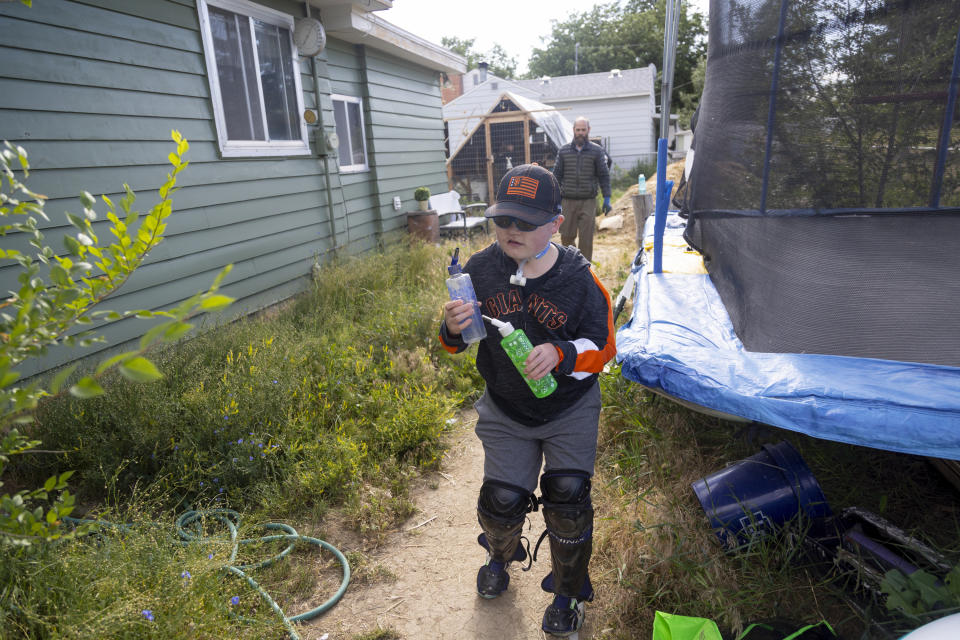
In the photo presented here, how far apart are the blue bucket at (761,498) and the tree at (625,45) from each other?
1308 inches

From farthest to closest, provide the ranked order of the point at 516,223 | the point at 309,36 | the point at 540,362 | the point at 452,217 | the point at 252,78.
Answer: the point at 452,217
the point at 309,36
the point at 252,78
the point at 516,223
the point at 540,362

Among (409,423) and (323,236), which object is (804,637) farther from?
→ (323,236)

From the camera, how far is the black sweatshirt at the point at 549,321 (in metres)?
2.24

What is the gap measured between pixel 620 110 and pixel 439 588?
25.1 m

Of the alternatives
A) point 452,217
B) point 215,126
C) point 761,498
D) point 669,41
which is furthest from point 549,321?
point 452,217

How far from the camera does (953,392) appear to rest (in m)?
2.10

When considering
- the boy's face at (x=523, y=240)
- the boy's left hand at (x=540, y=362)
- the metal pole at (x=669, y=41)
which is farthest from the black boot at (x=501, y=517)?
the metal pole at (x=669, y=41)

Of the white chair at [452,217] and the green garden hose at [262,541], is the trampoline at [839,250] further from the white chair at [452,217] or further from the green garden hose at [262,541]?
the white chair at [452,217]

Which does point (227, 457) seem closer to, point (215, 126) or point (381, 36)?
point (215, 126)

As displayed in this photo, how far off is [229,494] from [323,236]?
14.8 feet

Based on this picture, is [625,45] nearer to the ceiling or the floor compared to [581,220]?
nearer to the ceiling

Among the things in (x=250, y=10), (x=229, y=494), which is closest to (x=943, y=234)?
(x=229, y=494)

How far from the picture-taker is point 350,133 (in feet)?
26.5

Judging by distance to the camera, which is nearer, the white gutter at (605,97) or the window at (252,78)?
the window at (252,78)
